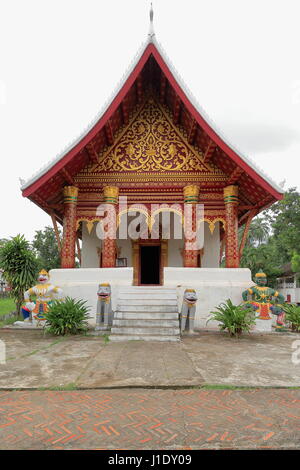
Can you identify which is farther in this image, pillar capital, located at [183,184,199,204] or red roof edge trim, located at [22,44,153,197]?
pillar capital, located at [183,184,199,204]

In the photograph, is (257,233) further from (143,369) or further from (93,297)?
(143,369)

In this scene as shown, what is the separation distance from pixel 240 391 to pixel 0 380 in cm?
284

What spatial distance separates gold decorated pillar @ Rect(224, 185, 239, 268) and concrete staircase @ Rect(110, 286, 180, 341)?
2.42 m

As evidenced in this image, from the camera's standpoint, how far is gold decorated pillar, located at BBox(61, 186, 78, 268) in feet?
32.1

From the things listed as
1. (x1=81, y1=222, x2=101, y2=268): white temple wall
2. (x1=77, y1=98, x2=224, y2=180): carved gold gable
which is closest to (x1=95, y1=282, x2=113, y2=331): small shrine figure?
(x1=77, y1=98, x2=224, y2=180): carved gold gable

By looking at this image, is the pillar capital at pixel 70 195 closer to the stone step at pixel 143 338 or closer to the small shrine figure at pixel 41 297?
the small shrine figure at pixel 41 297

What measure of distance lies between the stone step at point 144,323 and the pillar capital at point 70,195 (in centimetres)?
464

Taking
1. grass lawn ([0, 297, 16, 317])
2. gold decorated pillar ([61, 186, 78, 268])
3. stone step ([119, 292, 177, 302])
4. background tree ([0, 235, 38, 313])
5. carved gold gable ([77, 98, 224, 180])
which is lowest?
grass lawn ([0, 297, 16, 317])

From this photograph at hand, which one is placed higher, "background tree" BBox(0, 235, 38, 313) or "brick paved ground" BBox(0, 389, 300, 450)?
"background tree" BBox(0, 235, 38, 313)

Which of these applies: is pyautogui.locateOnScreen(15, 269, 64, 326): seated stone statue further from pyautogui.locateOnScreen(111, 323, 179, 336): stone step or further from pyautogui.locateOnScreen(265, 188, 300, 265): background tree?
pyautogui.locateOnScreen(265, 188, 300, 265): background tree

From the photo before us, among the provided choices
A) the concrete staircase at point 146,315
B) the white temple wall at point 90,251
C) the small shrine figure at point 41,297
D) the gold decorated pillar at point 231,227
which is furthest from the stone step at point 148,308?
the white temple wall at point 90,251

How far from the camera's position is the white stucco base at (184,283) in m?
8.50

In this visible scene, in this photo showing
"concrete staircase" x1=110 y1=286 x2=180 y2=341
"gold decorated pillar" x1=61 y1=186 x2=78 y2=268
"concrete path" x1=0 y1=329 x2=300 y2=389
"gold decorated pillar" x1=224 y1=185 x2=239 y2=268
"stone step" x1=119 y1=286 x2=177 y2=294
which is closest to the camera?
"concrete path" x1=0 y1=329 x2=300 y2=389

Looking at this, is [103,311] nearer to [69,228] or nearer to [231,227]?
[69,228]
